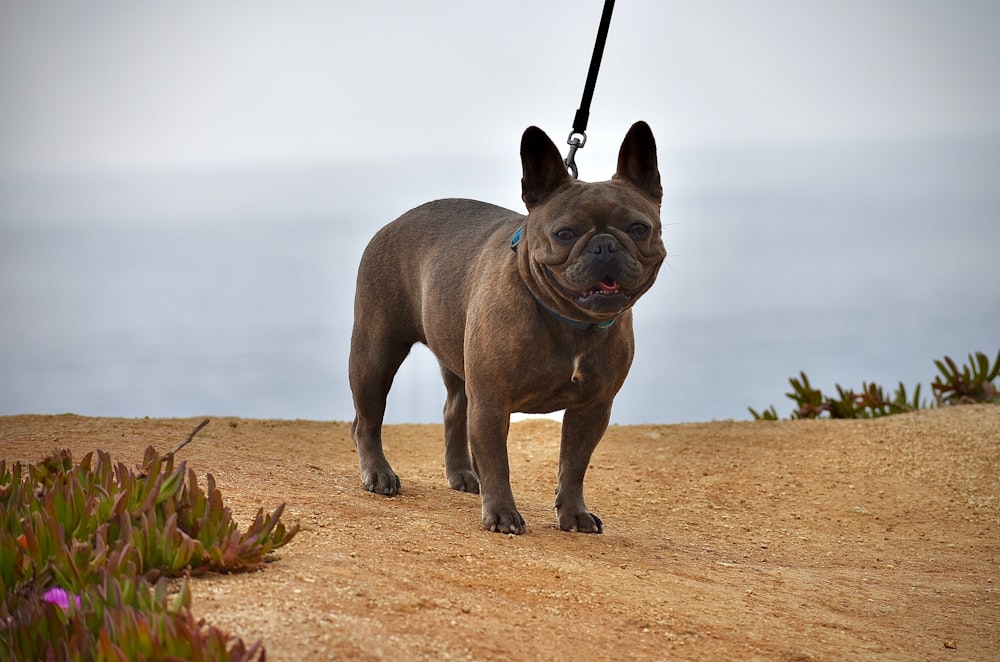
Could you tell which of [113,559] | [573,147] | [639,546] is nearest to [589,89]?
[573,147]

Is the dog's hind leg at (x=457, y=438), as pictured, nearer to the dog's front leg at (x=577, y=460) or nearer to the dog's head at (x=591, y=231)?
the dog's front leg at (x=577, y=460)

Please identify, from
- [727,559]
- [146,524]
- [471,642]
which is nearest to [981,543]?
[727,559]

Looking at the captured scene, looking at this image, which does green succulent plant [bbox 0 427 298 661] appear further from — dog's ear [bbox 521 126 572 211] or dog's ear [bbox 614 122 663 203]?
dog's ear [bbox 614 122 663 203]

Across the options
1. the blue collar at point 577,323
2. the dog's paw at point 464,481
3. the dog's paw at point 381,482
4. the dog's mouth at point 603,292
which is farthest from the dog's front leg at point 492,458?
the dog's paw at point 464,481

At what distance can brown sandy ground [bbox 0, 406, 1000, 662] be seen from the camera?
368cm

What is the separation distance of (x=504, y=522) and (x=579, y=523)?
0.58 m

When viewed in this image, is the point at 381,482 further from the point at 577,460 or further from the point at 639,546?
the point at 639,546

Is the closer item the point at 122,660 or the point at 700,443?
the point at 122,660

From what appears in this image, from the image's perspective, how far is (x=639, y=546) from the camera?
5539 mm

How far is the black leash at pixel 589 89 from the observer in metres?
5.86

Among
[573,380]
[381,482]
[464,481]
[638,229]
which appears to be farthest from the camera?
[464,481]

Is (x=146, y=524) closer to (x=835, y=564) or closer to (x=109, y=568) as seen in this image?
(x=109, y=568)

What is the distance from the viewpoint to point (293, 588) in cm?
370

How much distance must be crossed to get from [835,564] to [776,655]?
2279 millimetres
